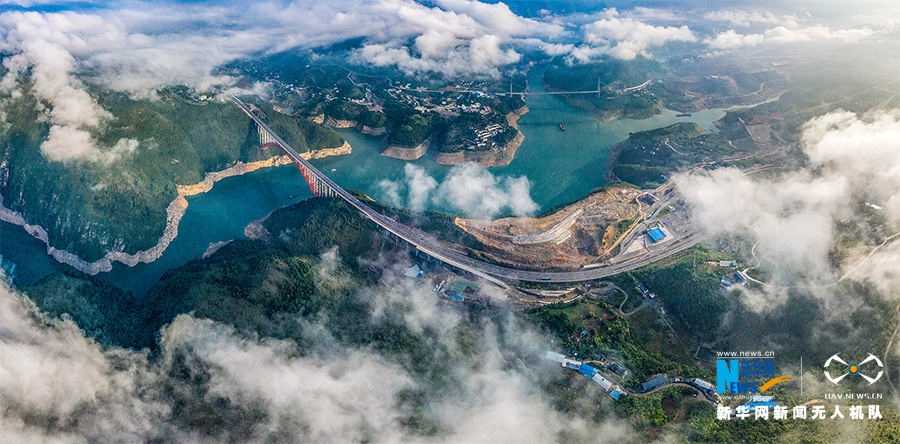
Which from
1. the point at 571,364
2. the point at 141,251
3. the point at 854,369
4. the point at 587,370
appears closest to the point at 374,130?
the point at 141,251

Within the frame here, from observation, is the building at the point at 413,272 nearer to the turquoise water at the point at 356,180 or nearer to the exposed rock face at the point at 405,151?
the turquoise water at the point at 356,180

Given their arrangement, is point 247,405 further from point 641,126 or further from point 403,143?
point 641,126

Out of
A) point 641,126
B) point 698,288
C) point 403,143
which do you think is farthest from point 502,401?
point 641,126

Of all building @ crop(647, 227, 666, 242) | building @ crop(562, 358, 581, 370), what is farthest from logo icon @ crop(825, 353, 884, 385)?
building @ crop(647, 227, 666, 242)

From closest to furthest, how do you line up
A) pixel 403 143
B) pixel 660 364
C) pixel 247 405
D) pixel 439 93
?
pixel 247 405
pixel 660 364
pixel 403 143
pixel 439 93

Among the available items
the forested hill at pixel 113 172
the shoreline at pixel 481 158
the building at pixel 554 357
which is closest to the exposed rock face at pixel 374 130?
the shoreline at pixel 481 158

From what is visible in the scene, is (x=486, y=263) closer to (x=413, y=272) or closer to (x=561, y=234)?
(x=413, y=272)

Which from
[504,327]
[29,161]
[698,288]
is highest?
[29,161]
